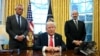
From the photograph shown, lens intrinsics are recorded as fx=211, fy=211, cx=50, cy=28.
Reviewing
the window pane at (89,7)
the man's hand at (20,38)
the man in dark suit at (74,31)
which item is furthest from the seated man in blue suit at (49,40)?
the window pane at (89,7)

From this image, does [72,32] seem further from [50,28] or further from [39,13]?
[39,13]

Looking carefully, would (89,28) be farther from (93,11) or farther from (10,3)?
(10,3)

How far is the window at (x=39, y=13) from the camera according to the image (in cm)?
684

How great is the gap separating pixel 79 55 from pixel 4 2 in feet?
13.7

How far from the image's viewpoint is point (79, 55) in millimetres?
2869

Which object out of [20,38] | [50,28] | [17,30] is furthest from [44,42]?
[17,30]

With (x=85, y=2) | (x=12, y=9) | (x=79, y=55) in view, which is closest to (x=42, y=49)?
(x=79, y=55)

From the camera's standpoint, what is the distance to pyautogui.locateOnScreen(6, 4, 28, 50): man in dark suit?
175 inches

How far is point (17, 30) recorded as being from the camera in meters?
4.57

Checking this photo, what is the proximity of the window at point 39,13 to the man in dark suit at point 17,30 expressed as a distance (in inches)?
84.1

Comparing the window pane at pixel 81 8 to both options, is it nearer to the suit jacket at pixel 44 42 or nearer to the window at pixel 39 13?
the window at pixel 39 13

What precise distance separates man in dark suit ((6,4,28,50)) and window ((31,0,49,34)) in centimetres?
214

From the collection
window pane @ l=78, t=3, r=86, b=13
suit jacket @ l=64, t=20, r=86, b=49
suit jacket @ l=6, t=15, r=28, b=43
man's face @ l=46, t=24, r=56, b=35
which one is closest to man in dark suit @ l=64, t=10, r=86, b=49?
suit jacket @ l=64, t=20, r=86, b=49

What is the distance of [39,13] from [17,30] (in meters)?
2.46
